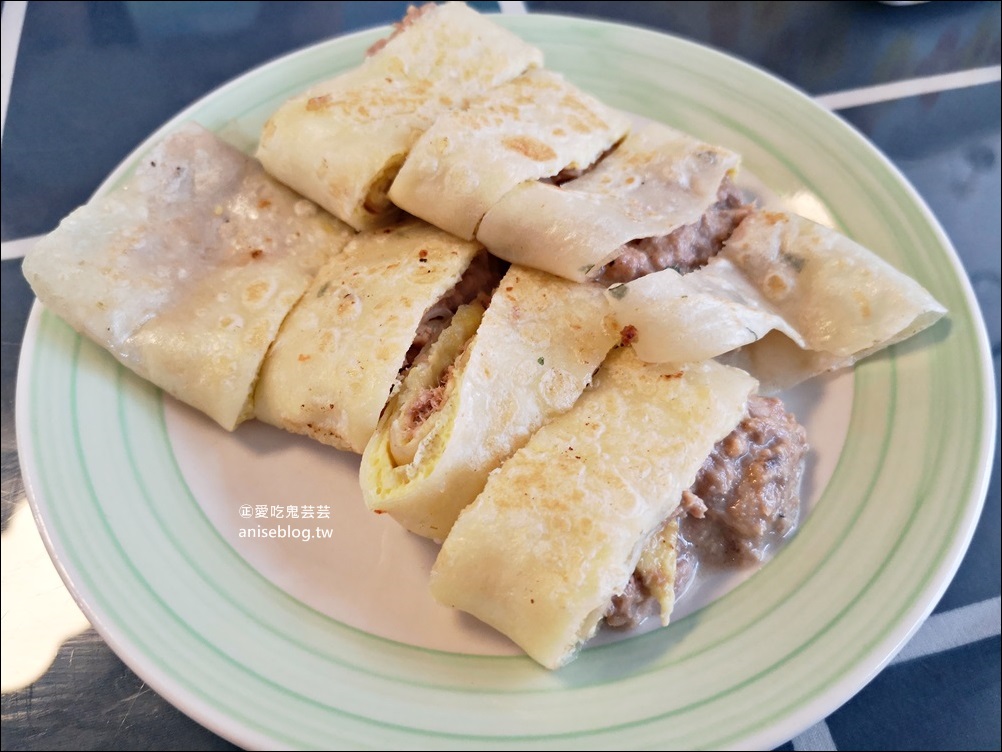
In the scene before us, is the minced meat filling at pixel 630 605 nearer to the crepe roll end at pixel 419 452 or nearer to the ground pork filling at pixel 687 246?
the crepe roll end at pixel 419 452

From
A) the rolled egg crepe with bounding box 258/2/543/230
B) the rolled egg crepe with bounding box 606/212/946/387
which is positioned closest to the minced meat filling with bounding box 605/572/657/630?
the rolled egg crepe with bounding box 606/212/946/387

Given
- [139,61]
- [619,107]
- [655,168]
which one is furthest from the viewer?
[139,61]

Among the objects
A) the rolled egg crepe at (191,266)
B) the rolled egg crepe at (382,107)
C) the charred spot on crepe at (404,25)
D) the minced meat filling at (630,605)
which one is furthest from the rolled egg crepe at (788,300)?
the charred spot on crepe at (404,25)

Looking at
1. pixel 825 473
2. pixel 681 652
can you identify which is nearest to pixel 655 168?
pixel 825 473

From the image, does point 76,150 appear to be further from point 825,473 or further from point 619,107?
point 825,473

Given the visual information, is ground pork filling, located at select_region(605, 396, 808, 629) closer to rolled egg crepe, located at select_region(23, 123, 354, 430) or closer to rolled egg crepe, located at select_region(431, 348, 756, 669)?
rolled egg crepe, located at select_region(431, 348, 756, 669)
